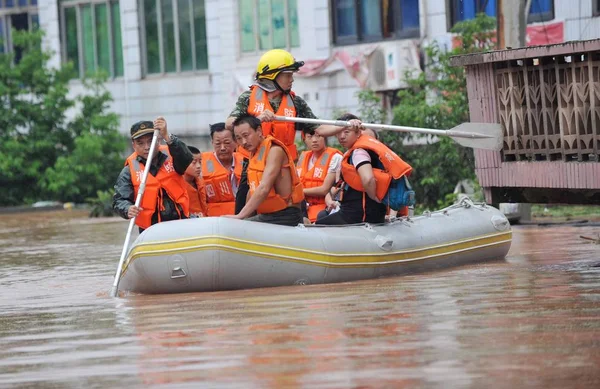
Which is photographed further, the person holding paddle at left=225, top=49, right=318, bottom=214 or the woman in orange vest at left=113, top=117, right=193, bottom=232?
the woman in orange vest at left=113, top=117, right=193, bottom=232

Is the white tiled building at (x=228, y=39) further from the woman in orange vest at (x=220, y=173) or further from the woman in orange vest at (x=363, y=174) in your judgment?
the woman in orange vest at (x=363, y=174)

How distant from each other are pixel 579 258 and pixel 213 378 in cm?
653

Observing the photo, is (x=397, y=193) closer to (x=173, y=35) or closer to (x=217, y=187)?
(x=217, y=187)

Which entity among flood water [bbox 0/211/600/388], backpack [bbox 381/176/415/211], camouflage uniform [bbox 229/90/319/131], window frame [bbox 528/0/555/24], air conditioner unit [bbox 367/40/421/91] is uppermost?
window frame [bbox 528/0/555/24]

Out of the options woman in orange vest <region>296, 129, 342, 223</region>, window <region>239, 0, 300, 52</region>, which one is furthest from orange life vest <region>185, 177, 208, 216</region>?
window <region>239, 0, 300, 52</region>

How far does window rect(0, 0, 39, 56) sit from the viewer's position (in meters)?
34.4

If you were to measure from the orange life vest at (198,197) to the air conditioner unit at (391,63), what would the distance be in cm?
1222

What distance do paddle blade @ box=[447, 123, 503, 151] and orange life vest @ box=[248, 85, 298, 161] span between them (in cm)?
157

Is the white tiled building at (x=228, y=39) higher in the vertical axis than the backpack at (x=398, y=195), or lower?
higher

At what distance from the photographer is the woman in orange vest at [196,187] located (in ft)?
44.1

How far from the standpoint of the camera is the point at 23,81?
30.5 meters

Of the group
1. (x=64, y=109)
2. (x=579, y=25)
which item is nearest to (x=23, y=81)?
(x=64, y=109)

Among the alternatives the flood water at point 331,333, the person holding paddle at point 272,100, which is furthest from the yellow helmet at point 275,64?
the flood water at point 331,333

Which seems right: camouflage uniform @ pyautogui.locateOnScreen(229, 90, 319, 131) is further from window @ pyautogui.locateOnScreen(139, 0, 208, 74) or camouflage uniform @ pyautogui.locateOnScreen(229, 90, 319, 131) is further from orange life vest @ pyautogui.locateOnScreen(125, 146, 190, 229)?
window @ pyautogui.locateOnScreen(139, 0, 208, 74)
